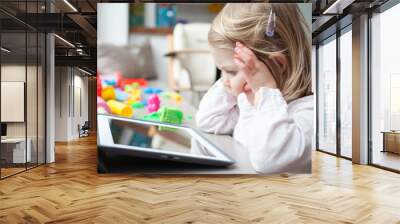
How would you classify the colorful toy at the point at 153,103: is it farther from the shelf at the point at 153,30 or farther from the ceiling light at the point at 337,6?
the ceiling light at the point at 337,6

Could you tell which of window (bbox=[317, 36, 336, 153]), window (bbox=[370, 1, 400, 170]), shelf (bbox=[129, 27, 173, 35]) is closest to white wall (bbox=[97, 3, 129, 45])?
shelf (bbox=[129, 27, 173, 35])

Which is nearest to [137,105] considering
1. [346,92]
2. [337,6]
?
[337,6]

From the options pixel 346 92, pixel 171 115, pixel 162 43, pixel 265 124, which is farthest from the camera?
pixel 346 92

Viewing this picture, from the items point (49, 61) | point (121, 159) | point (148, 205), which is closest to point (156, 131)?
point (121, 159)

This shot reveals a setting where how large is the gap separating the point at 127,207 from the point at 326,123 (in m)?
7.08

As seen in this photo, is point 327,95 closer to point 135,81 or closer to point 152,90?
point 152,90

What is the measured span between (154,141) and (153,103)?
21.7 inches

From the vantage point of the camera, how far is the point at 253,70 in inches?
241

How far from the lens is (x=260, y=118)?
603 cm

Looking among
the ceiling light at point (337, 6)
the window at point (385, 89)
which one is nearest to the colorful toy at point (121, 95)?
the ceiling light at point (337, 6)

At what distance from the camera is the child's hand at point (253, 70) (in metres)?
6.11

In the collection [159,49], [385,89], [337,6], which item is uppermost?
[337,6]

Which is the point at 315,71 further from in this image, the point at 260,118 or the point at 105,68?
the point at 105,68

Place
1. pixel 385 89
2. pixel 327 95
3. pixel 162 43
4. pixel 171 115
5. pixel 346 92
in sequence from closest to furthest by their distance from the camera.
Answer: pixel 171 115 → pixel 162 43 → pixel 385 89 → pixel 346 92 → pixel 327 95
